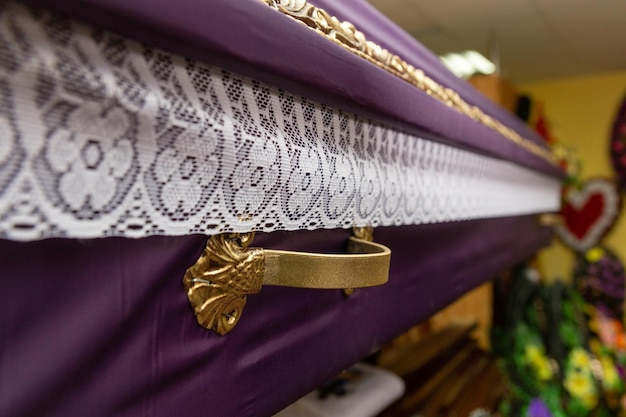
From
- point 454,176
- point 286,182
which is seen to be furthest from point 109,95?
point 454,176

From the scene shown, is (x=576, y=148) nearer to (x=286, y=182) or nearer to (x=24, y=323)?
(x=286, y=182)

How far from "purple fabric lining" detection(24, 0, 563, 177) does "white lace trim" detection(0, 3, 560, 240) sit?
13 millimetres

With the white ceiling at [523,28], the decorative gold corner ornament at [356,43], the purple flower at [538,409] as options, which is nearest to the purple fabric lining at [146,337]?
the decorative gold corner ornament at [356,43]

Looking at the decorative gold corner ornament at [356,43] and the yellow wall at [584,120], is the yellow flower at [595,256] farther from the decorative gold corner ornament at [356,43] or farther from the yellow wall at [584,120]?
the decorative gold corner ornament at [356,43]

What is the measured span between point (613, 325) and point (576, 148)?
3.98ft

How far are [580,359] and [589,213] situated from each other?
1.50 meters

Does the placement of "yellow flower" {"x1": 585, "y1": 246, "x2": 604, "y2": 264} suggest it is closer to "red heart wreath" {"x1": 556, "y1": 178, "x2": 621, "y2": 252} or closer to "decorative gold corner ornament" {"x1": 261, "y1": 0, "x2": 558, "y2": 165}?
"red heart wreath" {"x1": 556, "y1": 178, "x2": 621, "y2": 252}

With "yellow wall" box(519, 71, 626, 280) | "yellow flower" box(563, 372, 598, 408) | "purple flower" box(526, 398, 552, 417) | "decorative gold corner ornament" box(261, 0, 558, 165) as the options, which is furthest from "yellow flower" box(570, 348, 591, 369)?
"yellow wall" box(519, 71, 626, 280)

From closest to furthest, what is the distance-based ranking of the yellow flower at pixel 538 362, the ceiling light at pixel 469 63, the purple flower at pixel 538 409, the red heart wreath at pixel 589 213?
the purple flower at pixel 538 409
the yellow flower at pixel 538 362
the ceiling light at pixel 469 63
the red heart wreath at pixel 589 213

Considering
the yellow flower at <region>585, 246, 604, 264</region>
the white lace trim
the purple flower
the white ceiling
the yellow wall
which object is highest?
the white ceiling

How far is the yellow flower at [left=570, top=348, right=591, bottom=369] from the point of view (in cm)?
110

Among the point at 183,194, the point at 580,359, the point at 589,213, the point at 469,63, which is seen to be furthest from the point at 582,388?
the point at 589,213

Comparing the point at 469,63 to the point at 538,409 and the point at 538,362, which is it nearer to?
the point at 538,362

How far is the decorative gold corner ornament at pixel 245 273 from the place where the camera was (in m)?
0.27
